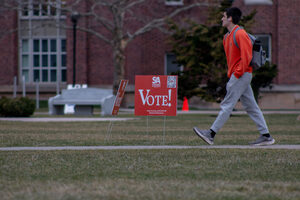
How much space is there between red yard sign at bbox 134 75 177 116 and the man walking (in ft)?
3.93

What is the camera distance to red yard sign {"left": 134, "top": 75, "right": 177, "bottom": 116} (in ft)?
34.9

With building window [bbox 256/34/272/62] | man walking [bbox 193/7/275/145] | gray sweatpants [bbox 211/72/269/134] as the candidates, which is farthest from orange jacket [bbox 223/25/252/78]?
building window [bbox 256/34/272/62]

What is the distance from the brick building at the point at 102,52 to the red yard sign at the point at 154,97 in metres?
19.3

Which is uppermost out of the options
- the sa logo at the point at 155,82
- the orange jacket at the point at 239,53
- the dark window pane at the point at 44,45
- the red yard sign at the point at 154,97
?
the dark window pane at the point at 44,45

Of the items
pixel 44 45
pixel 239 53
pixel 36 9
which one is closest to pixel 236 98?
pixel 239 53

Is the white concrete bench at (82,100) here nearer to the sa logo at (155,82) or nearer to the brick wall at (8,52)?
the brick wall at (8,52)

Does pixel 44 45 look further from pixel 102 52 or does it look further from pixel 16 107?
pixel 16 107

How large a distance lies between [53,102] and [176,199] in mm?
19937

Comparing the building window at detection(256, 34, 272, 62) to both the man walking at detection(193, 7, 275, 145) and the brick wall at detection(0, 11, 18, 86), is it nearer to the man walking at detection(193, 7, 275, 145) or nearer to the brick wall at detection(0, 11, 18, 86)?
the brick wall at detection(0, 11, 18, 86)

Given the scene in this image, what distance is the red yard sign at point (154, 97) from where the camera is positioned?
10.6 m

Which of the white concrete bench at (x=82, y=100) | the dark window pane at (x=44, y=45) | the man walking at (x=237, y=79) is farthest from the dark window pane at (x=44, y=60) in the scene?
the man walking at (x=237, y=79)

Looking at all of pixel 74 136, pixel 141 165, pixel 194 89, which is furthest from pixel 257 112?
pixel 194 89

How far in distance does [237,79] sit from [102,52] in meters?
24.9

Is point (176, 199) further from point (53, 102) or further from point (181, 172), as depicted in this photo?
point (53, 102)
